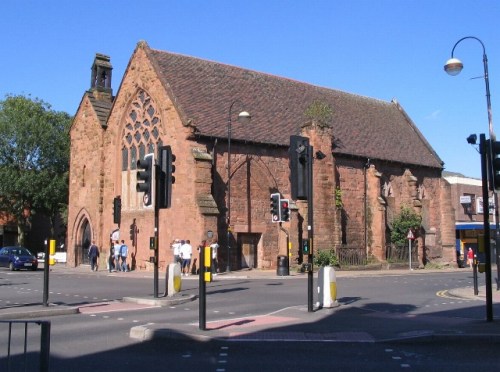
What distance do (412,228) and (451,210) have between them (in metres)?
7.68

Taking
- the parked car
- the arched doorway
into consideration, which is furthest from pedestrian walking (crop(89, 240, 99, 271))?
the parked car

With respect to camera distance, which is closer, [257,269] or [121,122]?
[257,269]

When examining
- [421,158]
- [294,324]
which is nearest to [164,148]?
[294,324]

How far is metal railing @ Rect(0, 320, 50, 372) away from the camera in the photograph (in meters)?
5.90

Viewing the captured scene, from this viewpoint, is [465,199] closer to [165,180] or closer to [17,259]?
[17,259]

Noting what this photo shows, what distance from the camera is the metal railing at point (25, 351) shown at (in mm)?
5898

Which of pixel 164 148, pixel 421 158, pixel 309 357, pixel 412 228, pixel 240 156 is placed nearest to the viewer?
pixel 309 357

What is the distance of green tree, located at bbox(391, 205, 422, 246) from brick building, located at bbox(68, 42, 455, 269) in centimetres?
73

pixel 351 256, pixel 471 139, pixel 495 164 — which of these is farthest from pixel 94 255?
pixel 495 164

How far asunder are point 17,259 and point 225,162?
48.2 feet

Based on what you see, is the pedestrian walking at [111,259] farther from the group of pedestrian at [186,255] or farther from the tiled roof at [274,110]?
the tiled roof at [274,110]

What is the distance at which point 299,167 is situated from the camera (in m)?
13.3

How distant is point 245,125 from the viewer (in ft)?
110

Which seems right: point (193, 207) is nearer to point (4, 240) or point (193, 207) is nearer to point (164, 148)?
point (164, 148)
